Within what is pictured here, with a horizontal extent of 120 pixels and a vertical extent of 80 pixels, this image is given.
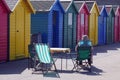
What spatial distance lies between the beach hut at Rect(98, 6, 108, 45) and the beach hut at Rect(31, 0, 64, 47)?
6.52m

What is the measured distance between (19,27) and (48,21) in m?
2.73

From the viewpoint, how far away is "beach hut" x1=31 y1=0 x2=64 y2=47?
1973cm

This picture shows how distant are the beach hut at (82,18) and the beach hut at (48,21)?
2582 mm

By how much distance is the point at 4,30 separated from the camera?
16109mm

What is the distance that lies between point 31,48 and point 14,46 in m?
2.97

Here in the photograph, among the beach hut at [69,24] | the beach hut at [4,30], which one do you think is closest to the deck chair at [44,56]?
the beach hut at [4,30]

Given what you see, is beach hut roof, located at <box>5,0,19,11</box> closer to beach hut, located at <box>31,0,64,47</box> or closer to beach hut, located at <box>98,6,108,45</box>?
beach hut, located at <box>31,0,64,47</box>

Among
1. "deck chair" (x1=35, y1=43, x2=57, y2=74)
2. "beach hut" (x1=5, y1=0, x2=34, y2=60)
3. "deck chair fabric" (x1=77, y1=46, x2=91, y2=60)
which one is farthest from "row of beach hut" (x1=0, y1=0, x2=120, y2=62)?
"deck chair fabric" (x1=77, y1=46, x2=91, y2=60)

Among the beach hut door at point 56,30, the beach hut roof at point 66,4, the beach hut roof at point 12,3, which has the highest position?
the beach hut roof at point 66,4

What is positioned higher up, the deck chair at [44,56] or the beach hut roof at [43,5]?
the beach hut roof at [43,5]

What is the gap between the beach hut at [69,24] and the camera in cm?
2184

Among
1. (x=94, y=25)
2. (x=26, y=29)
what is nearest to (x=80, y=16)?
(x=94, y=25)

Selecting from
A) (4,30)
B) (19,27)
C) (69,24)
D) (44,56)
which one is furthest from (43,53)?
(69,24)

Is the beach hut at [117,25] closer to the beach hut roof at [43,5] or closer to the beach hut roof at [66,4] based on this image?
the beach hut roof at [66,4]
